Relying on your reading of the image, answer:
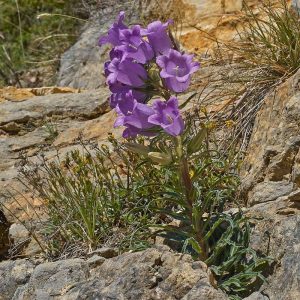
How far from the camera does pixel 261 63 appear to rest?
541cm

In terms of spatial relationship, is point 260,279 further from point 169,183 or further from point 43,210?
point 43,210

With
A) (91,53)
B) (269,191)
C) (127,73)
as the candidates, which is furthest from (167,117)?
(91,53)

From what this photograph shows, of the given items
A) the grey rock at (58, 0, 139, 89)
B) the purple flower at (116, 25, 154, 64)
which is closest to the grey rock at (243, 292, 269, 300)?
the purple flower at (116, 25, 154, 64)

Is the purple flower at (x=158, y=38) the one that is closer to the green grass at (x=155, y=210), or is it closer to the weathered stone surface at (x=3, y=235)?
the green grass at (x=155, y=210)

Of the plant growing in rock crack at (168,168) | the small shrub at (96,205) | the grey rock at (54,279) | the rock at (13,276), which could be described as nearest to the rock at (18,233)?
the small shrub at (96,205)

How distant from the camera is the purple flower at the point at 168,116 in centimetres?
349

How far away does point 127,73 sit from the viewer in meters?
3.54

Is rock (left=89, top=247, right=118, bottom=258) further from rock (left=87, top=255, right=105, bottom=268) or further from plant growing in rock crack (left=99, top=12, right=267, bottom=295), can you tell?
plant growing in rock crack (left=99, top=12, right=267, bottom=295)

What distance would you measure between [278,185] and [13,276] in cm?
156

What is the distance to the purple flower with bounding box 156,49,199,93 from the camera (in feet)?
11.5

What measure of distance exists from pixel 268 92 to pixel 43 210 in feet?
5.74

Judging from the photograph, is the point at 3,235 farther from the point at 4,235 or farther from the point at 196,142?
the point at 196,142

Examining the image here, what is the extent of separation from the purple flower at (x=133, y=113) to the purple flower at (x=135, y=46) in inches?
6.9

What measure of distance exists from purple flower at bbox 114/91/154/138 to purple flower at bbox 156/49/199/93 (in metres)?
0.16
